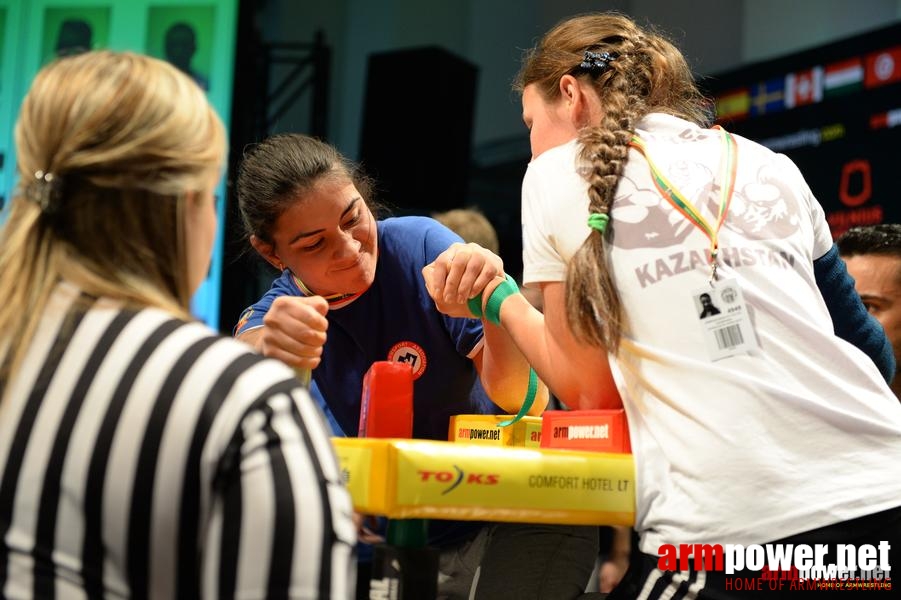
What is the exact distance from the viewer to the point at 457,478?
121 cm

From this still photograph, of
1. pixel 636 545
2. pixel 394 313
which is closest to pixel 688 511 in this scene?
pixel 636 545

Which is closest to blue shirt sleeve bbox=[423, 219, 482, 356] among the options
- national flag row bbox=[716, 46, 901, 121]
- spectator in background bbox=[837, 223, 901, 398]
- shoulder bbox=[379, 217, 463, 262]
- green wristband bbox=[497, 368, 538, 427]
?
shoulder bbox=[379, 217, 463, 262]

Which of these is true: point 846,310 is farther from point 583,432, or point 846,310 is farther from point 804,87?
point 804,87

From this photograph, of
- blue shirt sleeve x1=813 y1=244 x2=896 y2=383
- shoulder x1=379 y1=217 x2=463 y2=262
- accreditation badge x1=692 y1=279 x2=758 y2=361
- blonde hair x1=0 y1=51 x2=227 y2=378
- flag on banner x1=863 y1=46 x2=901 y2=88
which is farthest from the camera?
flag on banner x1=863 y1=46 x2=901 y2=88

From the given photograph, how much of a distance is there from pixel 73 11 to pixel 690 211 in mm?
4055

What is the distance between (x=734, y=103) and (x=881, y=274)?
242 centimetres

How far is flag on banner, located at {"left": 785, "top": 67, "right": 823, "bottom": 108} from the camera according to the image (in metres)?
4.30

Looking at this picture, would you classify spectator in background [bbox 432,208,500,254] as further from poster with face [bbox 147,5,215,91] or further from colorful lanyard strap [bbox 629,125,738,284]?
colorful lanyard strap [bbox 629,125,738,284]

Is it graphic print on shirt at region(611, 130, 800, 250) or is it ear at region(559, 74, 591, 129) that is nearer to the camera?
graphic print on shirt at region(611, 130, 800, 250)

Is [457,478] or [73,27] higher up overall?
[73,27]

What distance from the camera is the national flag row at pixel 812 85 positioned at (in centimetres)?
405

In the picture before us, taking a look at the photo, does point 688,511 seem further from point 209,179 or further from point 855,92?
point 855,92

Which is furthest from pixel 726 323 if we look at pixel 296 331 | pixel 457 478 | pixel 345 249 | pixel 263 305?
pixel 263 305

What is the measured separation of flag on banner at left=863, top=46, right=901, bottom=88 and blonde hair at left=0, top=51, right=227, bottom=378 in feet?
12.0
